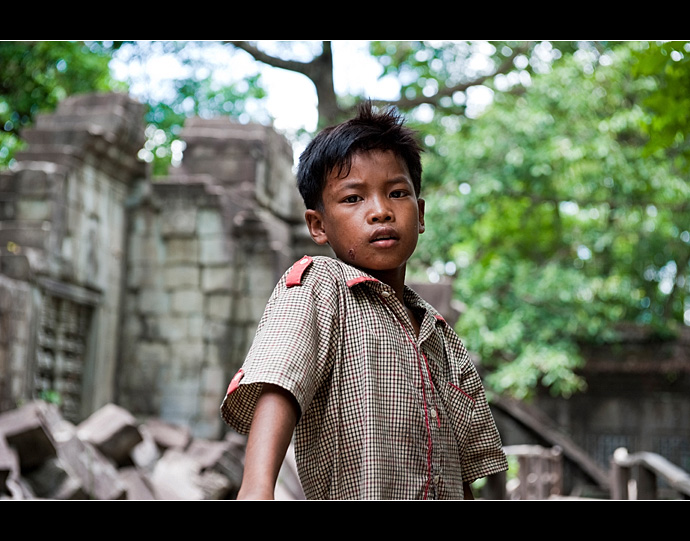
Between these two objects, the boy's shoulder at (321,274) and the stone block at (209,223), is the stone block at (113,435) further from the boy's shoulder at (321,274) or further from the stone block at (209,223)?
the boy's shoulder at (321,274)

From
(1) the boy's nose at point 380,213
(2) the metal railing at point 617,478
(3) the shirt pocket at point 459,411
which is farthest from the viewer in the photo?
(2) the metal railing at point 617,478

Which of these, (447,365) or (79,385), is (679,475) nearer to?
(447,365)

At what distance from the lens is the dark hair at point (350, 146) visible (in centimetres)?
181

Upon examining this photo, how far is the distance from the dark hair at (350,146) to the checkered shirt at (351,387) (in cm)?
20

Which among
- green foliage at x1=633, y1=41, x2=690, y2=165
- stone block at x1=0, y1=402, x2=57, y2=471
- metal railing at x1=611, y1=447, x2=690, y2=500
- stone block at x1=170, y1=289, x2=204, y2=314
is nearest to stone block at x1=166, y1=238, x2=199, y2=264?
stone block at x1=170, y1=289, x2=204, y2=314

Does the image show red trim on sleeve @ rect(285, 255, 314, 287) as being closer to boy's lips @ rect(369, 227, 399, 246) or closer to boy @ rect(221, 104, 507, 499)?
boy @ rect(221, 104, 507, 499)

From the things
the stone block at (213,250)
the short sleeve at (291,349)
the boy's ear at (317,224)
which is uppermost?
the stone block at (213,250)

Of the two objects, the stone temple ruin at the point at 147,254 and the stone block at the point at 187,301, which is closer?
the stone temple ruin at the point at 147,254

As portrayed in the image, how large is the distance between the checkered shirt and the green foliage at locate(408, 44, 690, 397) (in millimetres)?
10895

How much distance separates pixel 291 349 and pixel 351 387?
173mm

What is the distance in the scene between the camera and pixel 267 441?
4.58 ft

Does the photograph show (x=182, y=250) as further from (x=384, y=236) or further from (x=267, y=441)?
(x=267, y=441)

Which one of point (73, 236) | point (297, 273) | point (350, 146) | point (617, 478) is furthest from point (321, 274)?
point (73, 236)

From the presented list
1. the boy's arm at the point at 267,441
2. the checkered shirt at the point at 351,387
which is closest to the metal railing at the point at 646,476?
the checkered shirt at the point at 351,387
